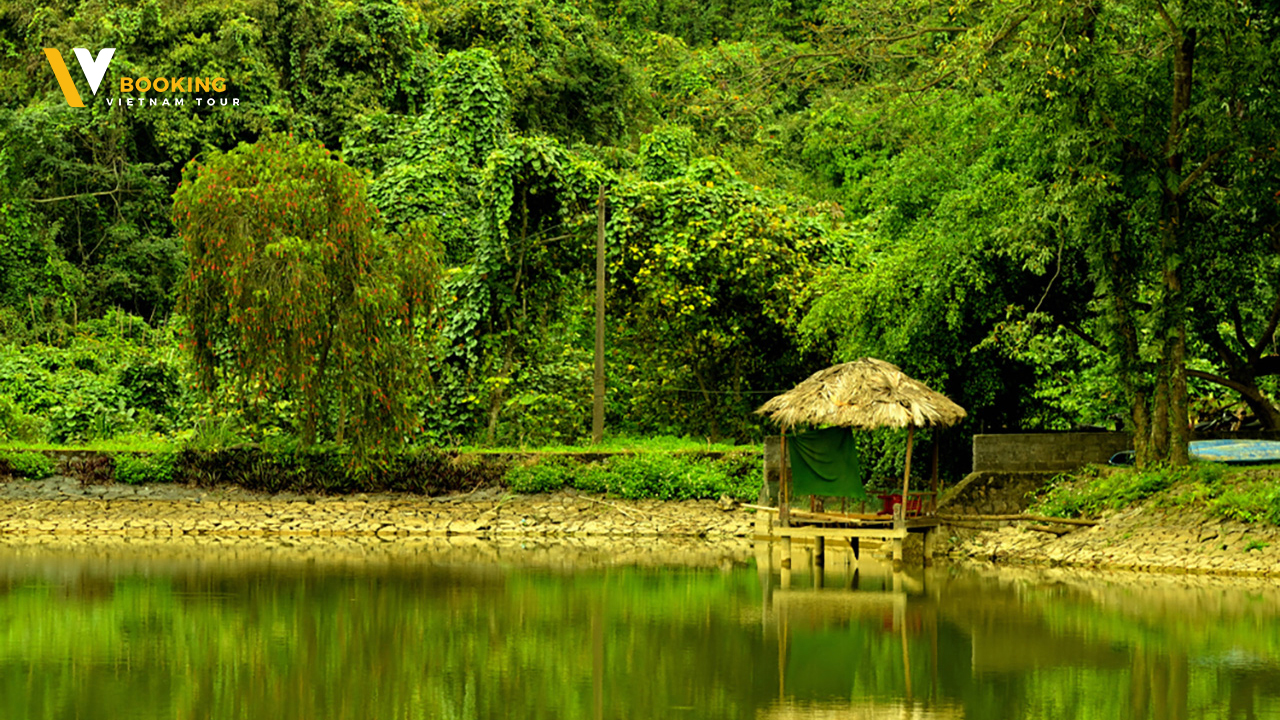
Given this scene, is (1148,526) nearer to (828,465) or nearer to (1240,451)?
(1240,451)

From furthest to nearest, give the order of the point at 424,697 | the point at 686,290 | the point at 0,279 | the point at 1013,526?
the point at 0,279 < the point at 686,290 < the point at 1013,526 < the point at 424,697

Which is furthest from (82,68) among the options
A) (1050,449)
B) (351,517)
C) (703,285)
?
(1050,449)

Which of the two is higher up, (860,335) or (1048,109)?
(1048,109)

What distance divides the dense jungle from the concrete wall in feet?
1.89

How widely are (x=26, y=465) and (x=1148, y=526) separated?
62.5 feet

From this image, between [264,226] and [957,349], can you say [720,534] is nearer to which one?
[957,349]

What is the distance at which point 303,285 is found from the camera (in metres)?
23.1

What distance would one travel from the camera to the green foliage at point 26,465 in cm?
2486

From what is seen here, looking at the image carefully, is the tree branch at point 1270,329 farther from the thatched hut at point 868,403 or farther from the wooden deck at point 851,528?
the wooden deck at point 851,528

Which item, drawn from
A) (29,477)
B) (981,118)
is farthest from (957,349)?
(29,477)

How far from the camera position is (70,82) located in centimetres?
3378

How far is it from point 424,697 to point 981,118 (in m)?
18.4

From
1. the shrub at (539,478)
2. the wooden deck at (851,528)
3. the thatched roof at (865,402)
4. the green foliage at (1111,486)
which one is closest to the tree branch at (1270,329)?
the green foliage at (1111,486)

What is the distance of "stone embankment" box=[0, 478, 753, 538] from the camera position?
2459cm
